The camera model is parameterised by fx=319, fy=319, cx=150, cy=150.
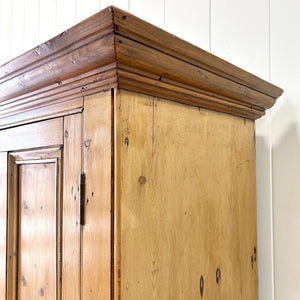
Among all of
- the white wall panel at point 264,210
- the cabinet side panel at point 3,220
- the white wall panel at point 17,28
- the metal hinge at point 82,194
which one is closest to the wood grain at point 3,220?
the cabinet side panel at point 3,220

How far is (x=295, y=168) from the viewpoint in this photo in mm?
795

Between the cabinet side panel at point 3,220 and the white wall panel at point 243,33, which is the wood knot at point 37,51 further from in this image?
the white wall panel at point 243,33

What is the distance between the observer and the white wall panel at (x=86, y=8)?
4.25ft

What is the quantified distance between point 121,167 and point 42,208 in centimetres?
21

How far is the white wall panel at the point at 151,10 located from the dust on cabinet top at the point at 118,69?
535 millimetres

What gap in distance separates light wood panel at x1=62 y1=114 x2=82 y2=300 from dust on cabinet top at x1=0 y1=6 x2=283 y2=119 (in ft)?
0.19

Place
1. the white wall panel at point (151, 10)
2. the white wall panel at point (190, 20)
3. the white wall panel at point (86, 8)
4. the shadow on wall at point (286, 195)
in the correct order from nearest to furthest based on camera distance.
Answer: the shadow on wall at point (286, 195)
the white wall panel at point (190, 20)
the white wall panel at point (151, 10)
the white wall panel at point (86, 8)

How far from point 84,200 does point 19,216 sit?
22 cm

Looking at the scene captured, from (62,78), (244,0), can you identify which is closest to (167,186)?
(62,78)

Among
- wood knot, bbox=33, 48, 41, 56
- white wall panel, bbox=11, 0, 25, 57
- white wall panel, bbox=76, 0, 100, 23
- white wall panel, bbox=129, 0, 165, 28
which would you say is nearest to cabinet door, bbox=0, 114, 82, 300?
wood knot, bbox=33, 48, 41, 56

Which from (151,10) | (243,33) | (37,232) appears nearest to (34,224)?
(37,232)

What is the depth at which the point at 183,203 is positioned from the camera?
1.80ft

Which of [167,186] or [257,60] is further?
[257,60]

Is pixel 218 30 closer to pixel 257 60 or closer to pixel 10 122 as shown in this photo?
pixel 257 60
